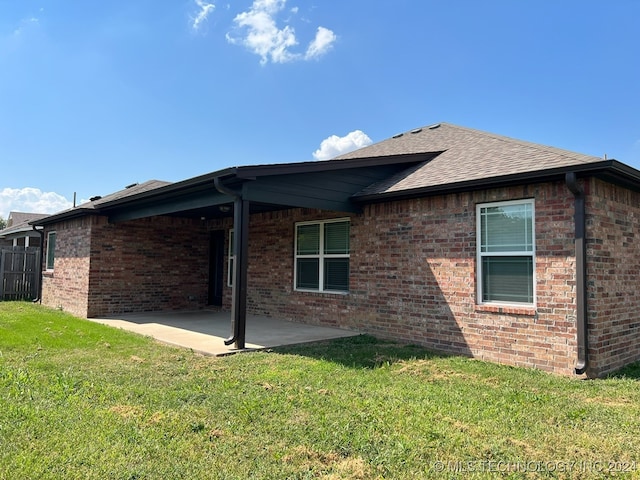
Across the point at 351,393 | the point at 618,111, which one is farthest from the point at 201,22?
the point at 618,111

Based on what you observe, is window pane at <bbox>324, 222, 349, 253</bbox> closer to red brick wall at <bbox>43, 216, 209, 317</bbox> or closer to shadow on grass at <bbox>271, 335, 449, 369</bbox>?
shadow on grass at <bbox>271, 335, 449, 369</bbox>

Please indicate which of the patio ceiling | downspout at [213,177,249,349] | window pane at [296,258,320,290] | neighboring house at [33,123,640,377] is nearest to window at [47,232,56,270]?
neighboring house at [33,123,640,377]

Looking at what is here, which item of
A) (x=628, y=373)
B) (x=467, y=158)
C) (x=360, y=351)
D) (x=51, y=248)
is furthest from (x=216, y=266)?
(x=628, y=373)

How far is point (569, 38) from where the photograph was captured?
Result: 34.4 ft

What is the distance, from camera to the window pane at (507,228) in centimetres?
632

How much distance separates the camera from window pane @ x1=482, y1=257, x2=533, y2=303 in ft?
20.7

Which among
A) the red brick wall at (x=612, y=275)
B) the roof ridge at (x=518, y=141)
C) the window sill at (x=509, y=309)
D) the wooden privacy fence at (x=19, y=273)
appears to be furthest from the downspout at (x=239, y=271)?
the wooden privacy fence at (x=19, y=273)

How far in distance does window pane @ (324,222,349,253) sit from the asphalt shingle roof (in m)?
1.09

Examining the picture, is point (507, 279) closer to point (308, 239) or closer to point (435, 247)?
point (435, 247)

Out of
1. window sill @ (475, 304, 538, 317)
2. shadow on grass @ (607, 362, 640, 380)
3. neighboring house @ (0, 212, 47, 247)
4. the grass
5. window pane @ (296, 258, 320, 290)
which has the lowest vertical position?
shadow on grass @ (607, 362, 640, 380)

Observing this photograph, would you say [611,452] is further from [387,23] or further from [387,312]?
[387,23]

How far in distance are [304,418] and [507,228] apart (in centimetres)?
436

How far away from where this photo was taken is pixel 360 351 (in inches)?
268

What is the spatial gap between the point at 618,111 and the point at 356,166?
1612 cm
